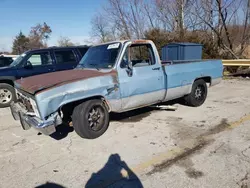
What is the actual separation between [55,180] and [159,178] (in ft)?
4.69

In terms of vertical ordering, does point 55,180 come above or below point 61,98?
below

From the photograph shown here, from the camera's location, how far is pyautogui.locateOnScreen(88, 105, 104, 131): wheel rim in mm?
4168

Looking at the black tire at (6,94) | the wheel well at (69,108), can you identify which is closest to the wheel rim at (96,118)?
the wheel well at (69,108)

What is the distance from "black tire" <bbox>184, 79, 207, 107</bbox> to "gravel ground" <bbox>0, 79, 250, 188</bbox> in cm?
67

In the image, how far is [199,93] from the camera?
6.23 m

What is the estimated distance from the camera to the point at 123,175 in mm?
3039

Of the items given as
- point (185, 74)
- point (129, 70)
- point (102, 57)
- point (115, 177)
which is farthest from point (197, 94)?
point (115, 177)

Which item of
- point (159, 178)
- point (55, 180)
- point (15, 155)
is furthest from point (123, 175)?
point (15, 155)

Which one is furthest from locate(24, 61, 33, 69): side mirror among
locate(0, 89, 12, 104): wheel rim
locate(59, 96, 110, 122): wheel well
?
locate(59, 96, 110, 122): wheel well

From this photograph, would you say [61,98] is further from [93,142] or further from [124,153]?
[124,153]

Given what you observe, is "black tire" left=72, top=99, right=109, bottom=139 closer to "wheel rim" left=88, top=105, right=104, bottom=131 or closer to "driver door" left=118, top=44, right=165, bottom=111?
"wheel rim" left=88, top=105, right=104, bottom=131

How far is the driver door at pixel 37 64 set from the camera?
730 cm

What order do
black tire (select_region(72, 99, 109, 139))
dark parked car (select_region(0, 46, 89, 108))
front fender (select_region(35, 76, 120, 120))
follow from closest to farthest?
front fender (select_region(35, 76, 120, 120)), black tire (select_region(72, 99, 109, 139)), dark parked car (select_region(0, 46, 89, 108))

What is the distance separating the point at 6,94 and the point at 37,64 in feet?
4.77
